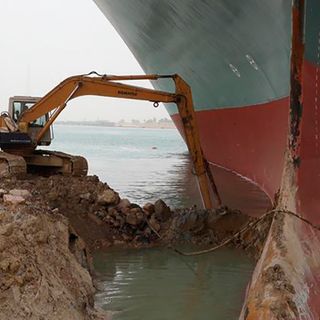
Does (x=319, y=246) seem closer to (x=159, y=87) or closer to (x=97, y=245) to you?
(x=97, y=245)

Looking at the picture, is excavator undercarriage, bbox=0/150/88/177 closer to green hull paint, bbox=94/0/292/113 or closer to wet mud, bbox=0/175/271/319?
wet mud, bbox=0/175/271/319

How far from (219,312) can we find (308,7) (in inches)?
138

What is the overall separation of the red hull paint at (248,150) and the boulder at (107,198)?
2673mm

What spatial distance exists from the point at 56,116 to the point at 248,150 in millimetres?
4993

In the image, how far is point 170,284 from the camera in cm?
598

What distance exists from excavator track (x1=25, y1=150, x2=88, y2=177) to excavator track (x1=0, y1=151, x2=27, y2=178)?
39.4 inches

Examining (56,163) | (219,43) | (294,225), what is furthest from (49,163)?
(294,225)

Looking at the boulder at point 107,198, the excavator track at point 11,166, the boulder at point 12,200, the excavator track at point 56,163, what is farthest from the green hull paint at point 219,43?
the boulder at point 12,200

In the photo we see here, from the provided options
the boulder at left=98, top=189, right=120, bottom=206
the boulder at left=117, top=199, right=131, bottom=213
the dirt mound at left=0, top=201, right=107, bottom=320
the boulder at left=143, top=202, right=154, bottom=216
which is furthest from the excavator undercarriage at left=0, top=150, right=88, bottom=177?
the dirt mound at left=0, top=201, right=107, bottom=320

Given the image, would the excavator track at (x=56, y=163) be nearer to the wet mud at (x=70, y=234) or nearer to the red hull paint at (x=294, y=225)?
the wet mud at (x=70, y=234)

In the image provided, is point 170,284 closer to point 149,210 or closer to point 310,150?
point 310,150

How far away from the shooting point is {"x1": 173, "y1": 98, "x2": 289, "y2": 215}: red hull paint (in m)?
9.19

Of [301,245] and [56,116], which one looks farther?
[56,116]

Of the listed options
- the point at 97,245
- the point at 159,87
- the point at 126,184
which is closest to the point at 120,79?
the point at 97,245
